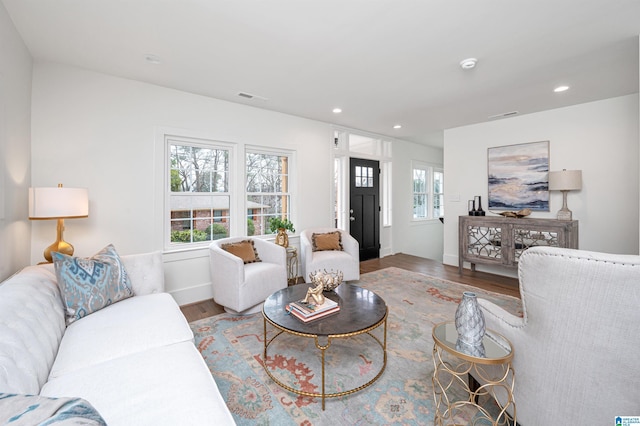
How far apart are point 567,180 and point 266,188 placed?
13.6ft

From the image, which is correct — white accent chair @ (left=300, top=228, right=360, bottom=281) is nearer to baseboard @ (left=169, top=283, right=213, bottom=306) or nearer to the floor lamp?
baseboard @ (left=169, top=283, right=213, bottom=306)

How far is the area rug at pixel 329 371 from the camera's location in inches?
63.1

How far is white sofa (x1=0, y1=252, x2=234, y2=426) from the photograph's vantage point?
1.04m

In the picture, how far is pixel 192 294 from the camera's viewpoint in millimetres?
3412

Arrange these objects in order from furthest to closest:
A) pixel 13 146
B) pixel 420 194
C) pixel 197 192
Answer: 1. pixel 420 194
2. pixel 197 192
3. pixel 13 146

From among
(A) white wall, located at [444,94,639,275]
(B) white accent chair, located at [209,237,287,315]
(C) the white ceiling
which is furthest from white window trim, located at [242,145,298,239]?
(A) white wall, located at [444,94,639,275]

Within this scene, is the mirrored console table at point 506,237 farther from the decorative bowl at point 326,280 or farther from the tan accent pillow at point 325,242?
the decorative bowl at point 326,280

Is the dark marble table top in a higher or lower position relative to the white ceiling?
lower

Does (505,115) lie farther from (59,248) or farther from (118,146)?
(59,248)

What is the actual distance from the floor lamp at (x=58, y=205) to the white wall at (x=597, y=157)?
218 inches

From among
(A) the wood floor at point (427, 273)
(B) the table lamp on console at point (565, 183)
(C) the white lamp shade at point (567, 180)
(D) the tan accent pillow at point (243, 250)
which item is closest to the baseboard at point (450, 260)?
(A) the wood floor at point (427, 273)

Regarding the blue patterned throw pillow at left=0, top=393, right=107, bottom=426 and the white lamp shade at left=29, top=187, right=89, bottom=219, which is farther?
the white lamp shade at left=29, top=187, right=89, bottom=219

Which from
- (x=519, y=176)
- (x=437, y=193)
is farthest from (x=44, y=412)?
(x=437, y=193)

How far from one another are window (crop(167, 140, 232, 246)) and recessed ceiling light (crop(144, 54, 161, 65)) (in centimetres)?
95
